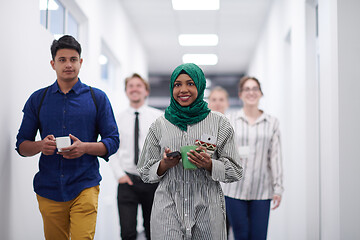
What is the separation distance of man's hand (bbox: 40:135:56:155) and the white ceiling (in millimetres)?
4731

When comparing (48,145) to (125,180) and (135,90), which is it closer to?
(125,180)

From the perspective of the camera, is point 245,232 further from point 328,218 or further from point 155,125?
point 155,125

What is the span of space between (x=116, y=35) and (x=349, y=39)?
419 cm

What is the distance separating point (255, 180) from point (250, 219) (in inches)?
11.7

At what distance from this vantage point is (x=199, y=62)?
35.3 feet

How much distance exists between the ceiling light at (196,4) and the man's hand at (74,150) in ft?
15.2

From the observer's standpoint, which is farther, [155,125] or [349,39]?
[349,39]

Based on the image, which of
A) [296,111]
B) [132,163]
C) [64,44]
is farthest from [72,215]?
[296,111]

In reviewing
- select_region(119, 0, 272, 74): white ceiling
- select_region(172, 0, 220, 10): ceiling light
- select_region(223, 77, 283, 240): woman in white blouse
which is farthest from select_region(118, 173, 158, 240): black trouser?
select_region(119, 0, 272, 74): white ceiling

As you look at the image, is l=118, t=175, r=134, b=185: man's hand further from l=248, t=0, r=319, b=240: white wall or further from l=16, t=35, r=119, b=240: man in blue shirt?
l=248, t=0, r=319, b=240: white wall

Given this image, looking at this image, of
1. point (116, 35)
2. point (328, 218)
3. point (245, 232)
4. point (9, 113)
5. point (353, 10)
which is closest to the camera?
point (9, 113)

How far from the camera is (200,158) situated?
1946 millimetres

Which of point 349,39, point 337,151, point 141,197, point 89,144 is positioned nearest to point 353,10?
point 349,39

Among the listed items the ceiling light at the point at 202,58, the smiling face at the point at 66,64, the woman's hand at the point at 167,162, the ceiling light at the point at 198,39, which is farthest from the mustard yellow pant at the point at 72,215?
the ceiling light at the point at 202,58
